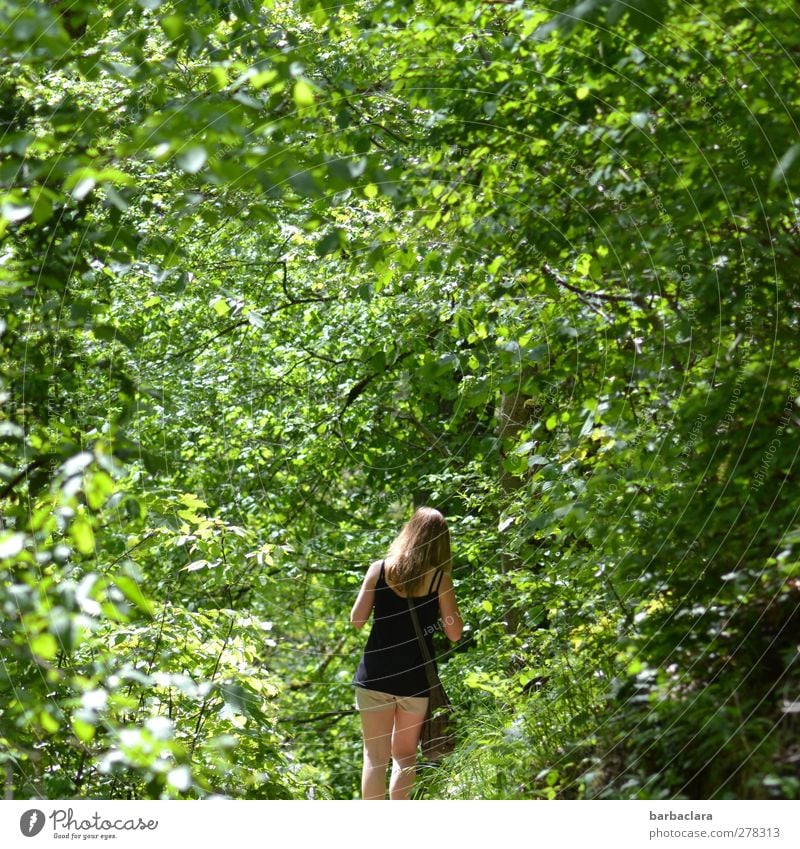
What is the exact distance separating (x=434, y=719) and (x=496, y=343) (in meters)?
1.76

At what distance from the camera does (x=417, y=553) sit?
373 centimetres

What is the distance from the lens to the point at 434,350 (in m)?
5.28

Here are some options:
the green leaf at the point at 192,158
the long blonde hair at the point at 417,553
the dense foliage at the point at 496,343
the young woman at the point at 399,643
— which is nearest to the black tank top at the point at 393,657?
the young woman at the point at 399,643

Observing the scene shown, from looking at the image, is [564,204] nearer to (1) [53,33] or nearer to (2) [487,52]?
(2) [487,52]

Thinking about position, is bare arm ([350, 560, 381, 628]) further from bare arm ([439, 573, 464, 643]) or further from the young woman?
bare arm ([439, 573, 464, 643])

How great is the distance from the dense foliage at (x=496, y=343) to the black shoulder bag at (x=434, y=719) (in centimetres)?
21

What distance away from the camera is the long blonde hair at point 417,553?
3709 mm

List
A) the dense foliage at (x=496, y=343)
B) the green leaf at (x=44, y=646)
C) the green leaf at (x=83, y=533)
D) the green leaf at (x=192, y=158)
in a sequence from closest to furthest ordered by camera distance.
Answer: the green leaf at (x=192, y=158) → the green leaf at (x=83, y=533) → the green leaf at (x=44, y=646) → the dense foliage at (x=496, y=343)

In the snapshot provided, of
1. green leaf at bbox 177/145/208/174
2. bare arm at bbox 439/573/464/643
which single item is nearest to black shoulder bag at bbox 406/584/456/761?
bare arm at bbox 439/573/464/643

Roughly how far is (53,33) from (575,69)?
1.88 metres

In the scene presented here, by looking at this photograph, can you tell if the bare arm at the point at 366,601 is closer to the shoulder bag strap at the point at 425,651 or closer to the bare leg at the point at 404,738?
the shoulder bag strap at the point at 425,651

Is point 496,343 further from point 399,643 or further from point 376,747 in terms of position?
point 376,747

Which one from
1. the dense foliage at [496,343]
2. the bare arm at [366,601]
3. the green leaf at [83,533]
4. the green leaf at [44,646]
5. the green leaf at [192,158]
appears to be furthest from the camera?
the bare arm at [366,601]

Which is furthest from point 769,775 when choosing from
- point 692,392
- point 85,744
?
point 85,744
